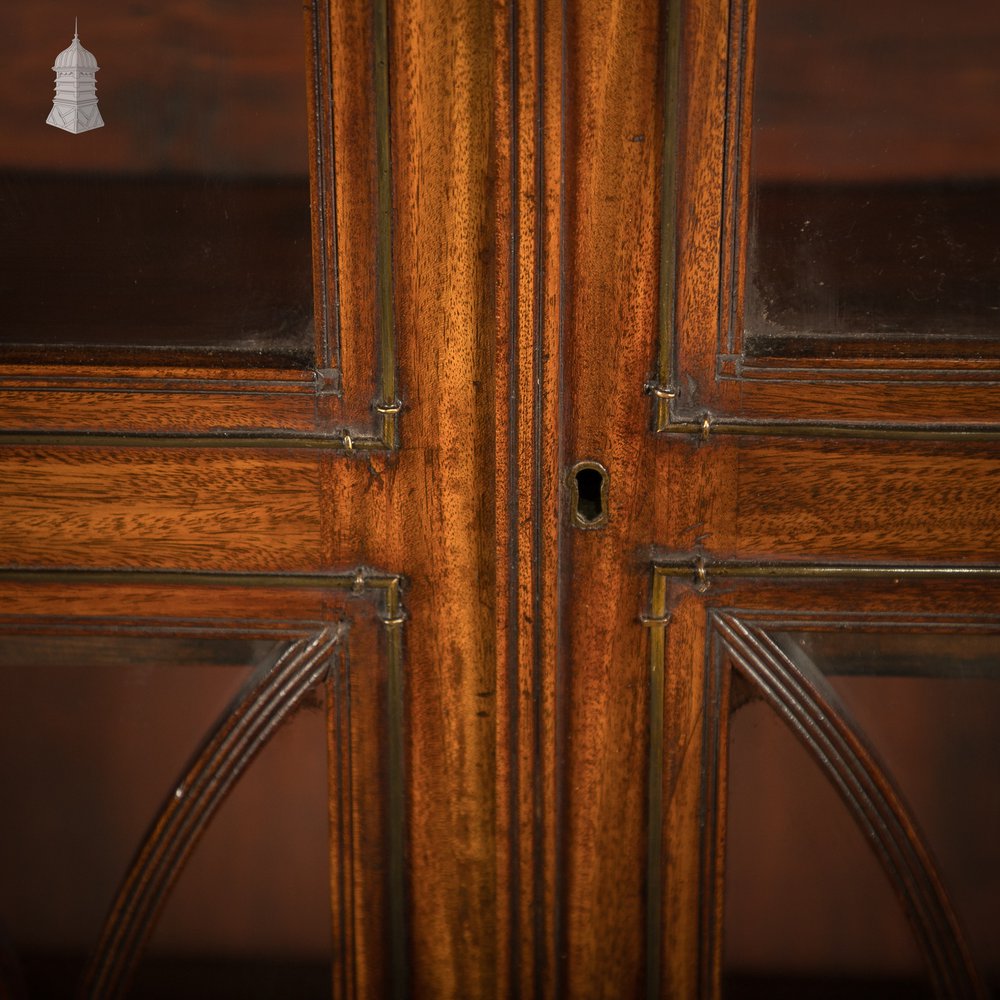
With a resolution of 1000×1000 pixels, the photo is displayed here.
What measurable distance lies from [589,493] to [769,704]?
0.77ft

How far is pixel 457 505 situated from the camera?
832 mm

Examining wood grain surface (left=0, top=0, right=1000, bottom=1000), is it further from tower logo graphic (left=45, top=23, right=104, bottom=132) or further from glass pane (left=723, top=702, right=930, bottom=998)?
tower logo graphic (left=45, top=23, right=104, bottom=132)

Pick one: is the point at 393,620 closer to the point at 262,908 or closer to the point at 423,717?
the point at 423,717

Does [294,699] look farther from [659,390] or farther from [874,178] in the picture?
[874,178]

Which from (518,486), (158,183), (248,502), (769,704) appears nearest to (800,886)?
(769,704)

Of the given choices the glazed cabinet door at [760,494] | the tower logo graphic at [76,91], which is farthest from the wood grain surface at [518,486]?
the tower logo graphic at [76,91]

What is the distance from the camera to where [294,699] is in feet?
2.84

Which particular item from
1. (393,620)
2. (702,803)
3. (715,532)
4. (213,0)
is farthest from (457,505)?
(213,0)

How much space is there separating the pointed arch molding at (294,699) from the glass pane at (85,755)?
0.04 ft

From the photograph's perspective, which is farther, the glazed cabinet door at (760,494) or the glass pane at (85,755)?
the glass pane at (85,755)

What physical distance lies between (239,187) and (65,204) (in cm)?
14

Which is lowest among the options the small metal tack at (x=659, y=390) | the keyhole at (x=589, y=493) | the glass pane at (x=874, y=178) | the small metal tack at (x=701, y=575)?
the small metal tack at (x=701, y=575)

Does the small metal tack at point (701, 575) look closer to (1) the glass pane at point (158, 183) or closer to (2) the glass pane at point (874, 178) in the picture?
(2) the glass pane at point (874, 178)

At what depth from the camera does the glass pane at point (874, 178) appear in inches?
29.8
